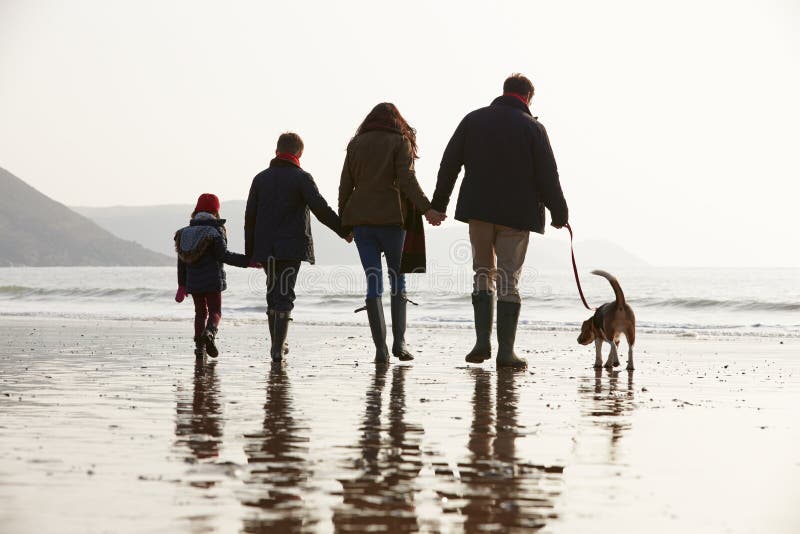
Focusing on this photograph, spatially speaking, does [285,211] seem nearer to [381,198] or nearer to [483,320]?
[381,198]

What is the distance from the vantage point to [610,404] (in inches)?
240

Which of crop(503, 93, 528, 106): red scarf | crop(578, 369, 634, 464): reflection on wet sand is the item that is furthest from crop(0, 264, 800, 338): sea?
crop(578, 369, 634, 464): reflection on wet sand

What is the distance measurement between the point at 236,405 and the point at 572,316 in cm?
1797

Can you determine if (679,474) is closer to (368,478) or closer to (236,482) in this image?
(368,478)

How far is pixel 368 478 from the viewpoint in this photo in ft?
12.3

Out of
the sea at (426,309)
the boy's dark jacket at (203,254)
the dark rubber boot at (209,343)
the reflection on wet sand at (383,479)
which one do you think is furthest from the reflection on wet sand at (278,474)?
the sea at (426,309)

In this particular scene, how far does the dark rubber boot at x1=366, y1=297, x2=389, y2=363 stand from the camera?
8.58 meters

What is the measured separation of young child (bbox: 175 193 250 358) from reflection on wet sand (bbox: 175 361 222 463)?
193cm

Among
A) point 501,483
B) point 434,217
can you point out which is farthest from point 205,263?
point 501,483

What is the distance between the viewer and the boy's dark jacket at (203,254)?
9.24m

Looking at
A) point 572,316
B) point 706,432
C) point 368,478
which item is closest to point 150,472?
point 368,478

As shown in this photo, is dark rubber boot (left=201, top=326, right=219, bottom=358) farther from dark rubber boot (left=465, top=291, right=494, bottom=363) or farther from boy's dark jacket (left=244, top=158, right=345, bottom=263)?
dark rubber boot (left=465, top=291, right=494, bottom=363)

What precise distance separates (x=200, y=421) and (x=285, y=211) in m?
3.85

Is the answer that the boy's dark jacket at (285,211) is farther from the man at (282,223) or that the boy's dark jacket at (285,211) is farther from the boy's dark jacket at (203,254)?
the boy's dark jacket at (203,254)
